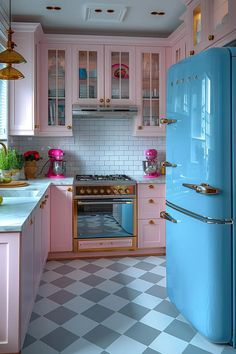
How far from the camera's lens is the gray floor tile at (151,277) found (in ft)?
11.2

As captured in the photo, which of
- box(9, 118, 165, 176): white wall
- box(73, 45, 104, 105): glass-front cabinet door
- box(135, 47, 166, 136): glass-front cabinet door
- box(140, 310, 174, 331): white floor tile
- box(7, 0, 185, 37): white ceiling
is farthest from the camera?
box(9, 118, 165, 176): white wall

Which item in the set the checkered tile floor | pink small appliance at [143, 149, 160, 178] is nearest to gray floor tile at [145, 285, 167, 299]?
the checkered tile floor

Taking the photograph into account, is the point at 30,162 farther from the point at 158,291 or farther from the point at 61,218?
the point at 158,291

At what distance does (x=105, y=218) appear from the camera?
13.2 ft

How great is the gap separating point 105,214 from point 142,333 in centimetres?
171

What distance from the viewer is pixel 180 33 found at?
4.03 metres

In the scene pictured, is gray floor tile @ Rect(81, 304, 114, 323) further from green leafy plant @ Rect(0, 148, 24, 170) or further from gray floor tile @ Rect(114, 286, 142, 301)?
green leafy plant @ Rect(0, 148, 24, 170)

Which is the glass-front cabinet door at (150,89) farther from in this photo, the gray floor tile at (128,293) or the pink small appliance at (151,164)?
the gray floor tile at (128,293)

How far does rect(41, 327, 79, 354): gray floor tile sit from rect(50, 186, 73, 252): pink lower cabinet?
1.53 meters

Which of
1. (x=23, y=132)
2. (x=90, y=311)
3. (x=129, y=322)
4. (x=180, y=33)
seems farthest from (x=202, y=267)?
(x=180, y=33)

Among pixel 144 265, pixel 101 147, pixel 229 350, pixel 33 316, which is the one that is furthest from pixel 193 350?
pixel 101 147

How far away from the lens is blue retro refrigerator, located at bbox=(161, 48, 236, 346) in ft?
7.29

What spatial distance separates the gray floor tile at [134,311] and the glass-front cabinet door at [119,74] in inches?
93.0

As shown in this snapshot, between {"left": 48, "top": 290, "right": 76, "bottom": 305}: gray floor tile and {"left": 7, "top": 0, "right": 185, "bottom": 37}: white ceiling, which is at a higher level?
{"left": 7, "top": 0, "right": 185, "bottom": 37}: white ceiling
